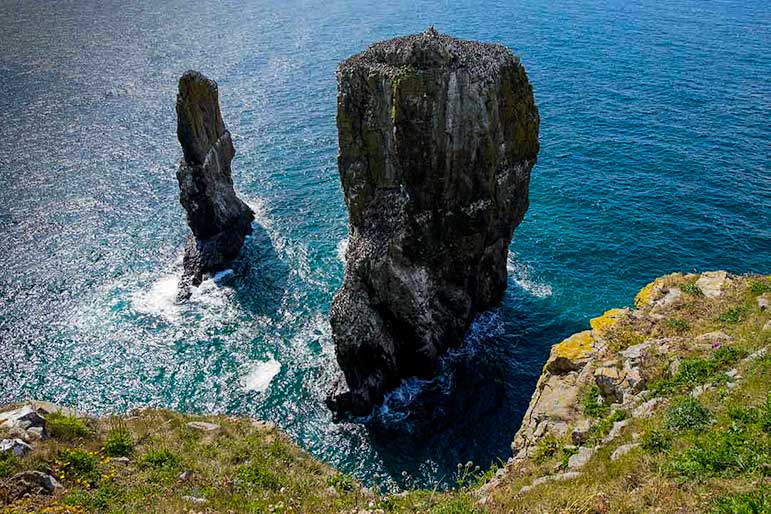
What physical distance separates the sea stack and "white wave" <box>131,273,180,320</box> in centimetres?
A: 126

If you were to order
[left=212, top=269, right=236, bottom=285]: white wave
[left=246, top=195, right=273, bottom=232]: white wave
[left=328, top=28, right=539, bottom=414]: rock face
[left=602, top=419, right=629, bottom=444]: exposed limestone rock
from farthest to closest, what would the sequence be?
[left=246, top=195, right=273, bottom=232]: white wave
[left=212, top=269, right=236, bottom=285]: white wave
[left=328, top=28, right=539, bottom=414]: rock face
[left=602, top=419, right=629, bottom=444]: exposed limestone rock

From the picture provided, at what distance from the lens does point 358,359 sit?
1631 inches

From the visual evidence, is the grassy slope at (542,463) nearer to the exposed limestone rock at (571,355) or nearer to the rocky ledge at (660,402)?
the rocky ledge at (660,402)

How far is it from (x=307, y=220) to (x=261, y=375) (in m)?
22.8

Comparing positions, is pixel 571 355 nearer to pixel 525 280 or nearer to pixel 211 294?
pixel 525 280

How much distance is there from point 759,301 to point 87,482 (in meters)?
27.9

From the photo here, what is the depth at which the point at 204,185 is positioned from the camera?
57312 mm

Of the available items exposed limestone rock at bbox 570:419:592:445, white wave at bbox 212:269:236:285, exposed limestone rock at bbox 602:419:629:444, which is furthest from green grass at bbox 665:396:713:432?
white wave at bbox 212:269:236:285

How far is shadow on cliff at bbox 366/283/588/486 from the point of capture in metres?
37.3

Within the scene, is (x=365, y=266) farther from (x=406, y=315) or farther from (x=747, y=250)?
(x=747, y=250)

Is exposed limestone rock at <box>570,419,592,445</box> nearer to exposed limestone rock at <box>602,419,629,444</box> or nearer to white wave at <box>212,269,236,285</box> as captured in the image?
exposed limestone rock at <box>602,419,629,444</box>

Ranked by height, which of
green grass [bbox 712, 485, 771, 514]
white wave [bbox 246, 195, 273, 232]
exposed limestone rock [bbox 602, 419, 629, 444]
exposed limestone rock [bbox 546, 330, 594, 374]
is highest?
green grass [bbox 712, 485, 771, 514]

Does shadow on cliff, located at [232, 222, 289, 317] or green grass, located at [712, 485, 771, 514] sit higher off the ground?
green grass, located at [712, 485, 771, 514]

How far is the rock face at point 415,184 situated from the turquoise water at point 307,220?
3861 millimetres
